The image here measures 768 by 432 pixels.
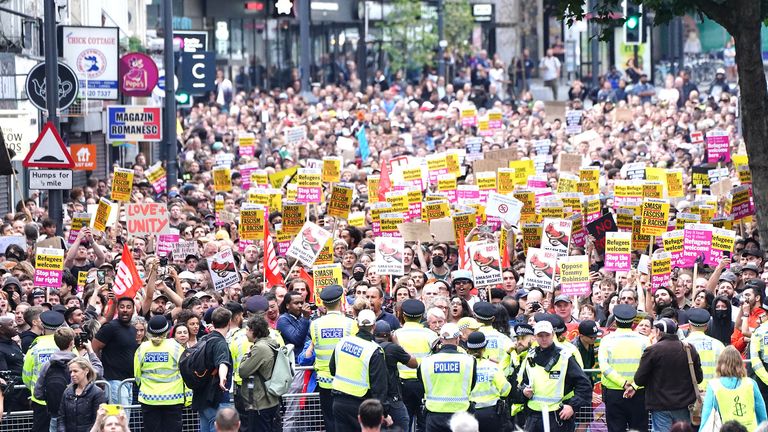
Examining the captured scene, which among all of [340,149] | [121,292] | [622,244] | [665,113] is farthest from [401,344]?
[665,113]

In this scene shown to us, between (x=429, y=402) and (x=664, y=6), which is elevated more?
(x=664, y=6)

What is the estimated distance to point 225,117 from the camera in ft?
132

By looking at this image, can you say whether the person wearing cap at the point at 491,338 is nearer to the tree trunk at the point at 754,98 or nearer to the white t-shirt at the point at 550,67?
the tree trunk at the point at 754,98

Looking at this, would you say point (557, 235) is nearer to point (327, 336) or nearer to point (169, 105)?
point (327, 336)

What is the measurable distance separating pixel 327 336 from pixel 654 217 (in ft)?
23.0

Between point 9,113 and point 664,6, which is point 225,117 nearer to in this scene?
point 9,113

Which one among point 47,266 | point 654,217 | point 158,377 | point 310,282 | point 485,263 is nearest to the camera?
point 158,377

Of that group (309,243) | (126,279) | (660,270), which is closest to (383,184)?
(309,243)

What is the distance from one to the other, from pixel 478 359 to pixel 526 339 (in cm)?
67

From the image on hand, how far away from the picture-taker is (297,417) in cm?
1486

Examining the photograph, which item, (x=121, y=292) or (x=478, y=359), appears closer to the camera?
(x=478, y=359)

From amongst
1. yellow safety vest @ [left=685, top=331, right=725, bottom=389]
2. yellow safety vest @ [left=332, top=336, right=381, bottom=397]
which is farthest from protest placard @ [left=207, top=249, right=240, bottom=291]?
yellow safety vest @ [left=685, top=331, right=725, bottom=389]

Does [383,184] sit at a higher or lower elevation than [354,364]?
higher

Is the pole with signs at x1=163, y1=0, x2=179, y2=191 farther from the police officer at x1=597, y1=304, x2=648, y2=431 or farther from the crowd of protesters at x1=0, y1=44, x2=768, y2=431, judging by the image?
the police officer at x1=597, y1=304, x2=648, y2=431
